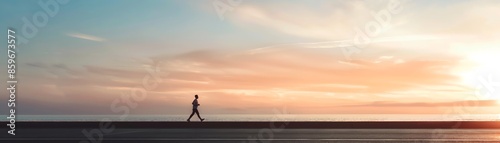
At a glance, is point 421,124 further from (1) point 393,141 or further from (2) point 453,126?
(1) point 393,141

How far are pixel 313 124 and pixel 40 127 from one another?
12.5 m

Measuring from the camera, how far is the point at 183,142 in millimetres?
16938

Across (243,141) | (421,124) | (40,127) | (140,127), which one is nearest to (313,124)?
(421,124)

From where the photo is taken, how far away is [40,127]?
87.5 ft

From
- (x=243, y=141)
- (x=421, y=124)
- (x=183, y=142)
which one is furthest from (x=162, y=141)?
(x=421, y=124)

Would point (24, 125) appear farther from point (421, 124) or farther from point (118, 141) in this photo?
point (421, 124)

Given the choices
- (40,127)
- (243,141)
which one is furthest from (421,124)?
(40,127)

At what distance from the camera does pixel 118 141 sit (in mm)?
17344

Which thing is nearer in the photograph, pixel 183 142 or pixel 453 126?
pixel 183 142

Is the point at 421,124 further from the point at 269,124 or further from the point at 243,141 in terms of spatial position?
the point at 243,141

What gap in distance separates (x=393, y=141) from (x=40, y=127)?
1684cm

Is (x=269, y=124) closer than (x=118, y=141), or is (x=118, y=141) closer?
(x=118, y=141)

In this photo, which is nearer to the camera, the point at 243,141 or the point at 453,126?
A: the point at 243,141

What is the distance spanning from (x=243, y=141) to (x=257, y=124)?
919cm
